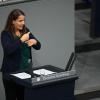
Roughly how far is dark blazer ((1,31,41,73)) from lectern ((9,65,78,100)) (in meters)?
0.36

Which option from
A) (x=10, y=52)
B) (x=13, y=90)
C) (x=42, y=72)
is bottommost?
(x=13, y=90)

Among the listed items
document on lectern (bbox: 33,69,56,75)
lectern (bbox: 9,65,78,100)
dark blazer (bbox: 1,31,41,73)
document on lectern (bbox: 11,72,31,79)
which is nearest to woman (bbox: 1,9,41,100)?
dark blazer (bbox: 1,31,41,73)

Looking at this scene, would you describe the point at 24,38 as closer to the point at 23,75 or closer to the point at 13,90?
the point at 23,75

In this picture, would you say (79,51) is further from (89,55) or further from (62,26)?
(62,26)

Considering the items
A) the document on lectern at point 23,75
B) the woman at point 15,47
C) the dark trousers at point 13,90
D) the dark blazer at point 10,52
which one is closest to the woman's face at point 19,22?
the woman at point 15,47

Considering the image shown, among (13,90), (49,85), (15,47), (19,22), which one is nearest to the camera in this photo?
(49,85)

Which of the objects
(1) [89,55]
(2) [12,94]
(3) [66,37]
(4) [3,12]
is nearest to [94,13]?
(1) [89,55]

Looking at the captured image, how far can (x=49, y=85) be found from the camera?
6.72m

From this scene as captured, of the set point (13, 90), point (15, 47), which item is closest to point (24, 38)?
point (15, 47)

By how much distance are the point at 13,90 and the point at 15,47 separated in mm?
660

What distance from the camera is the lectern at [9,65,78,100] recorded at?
662 centimetres

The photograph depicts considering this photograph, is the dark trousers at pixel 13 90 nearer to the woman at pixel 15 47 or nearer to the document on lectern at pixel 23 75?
the woman at pixel 15 47

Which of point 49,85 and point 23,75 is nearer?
point 49,85

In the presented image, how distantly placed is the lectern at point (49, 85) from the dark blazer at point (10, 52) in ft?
1.18
